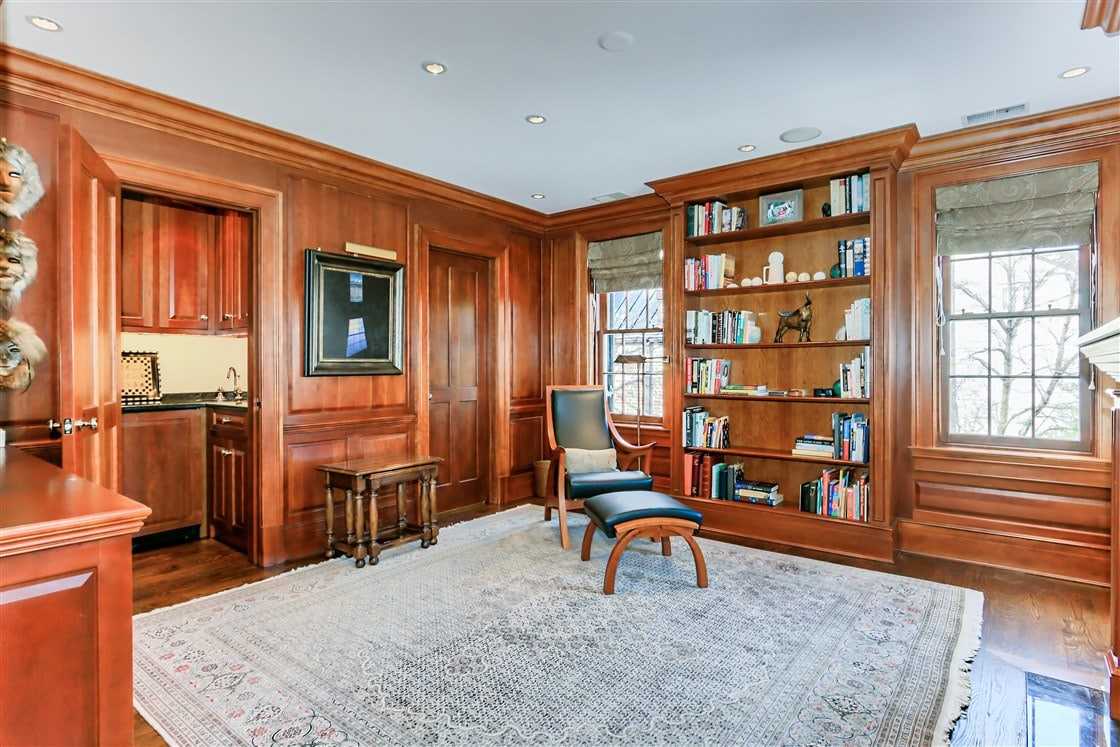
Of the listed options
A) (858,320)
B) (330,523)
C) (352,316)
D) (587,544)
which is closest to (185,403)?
(352,316)

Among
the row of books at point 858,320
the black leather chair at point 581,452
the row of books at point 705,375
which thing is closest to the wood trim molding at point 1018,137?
the row of books at point 858,320

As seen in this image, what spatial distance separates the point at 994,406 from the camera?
145 inches

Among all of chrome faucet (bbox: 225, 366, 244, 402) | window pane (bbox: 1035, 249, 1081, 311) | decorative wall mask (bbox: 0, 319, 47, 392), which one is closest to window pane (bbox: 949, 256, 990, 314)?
window pane (bbox: 1035, 249, 1081, 311)

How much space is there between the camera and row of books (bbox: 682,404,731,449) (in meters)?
4.46

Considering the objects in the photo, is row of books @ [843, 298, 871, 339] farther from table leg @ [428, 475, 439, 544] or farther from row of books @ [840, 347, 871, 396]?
table leg @ [428, 475, 439, 544]

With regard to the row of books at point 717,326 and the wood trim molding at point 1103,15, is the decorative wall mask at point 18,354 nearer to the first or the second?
the row of books at point 717,326

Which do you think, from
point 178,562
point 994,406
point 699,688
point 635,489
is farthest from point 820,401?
point 178,562

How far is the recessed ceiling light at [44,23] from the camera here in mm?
2344

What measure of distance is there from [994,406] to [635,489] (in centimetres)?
234

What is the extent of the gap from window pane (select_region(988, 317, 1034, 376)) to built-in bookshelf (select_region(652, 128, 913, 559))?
2.18ft

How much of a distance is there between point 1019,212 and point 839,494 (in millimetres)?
2033

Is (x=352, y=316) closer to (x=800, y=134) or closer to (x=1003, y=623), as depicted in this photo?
(x=800, y=134)

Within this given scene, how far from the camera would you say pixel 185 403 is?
13.6 ft

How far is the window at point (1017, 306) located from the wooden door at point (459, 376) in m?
3.51
